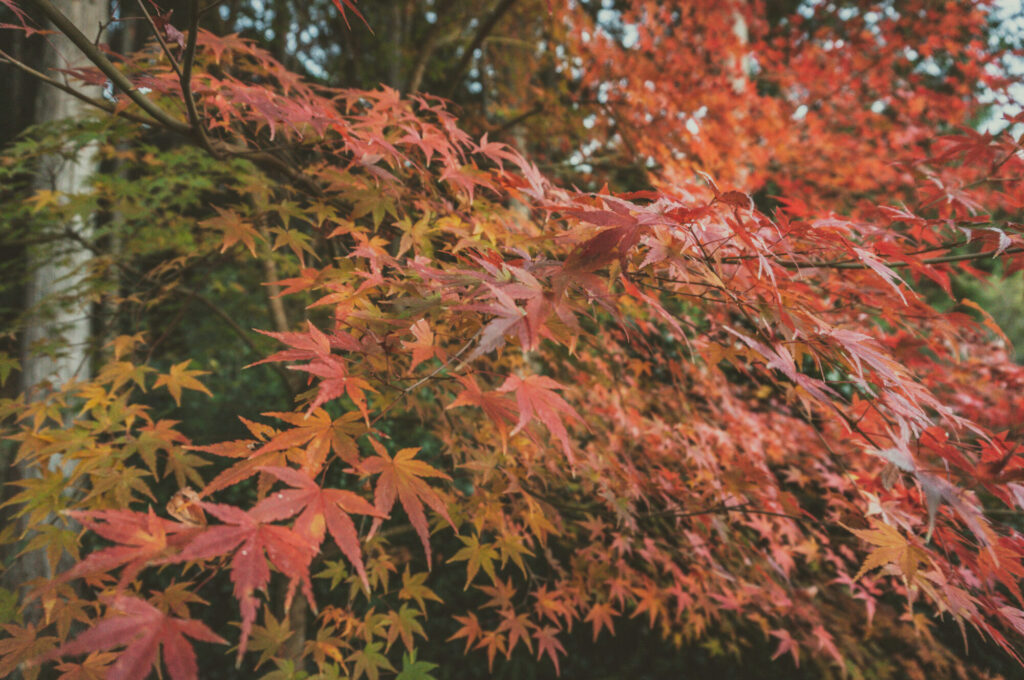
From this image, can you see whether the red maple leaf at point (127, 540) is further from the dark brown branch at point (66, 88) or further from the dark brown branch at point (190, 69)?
the dark brown branch at point (66, 88)

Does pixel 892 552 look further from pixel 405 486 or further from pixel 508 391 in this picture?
pixel 405 486

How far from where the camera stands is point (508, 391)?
871 millimetres

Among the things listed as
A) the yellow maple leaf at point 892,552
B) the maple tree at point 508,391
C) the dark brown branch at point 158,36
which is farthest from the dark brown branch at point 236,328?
the yellow maple leaf at point 892,552

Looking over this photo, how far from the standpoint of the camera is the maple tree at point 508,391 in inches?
35.2

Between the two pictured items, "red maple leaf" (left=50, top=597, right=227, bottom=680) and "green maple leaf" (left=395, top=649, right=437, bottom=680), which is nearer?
"red maple leaf" (left=50, top=597, right=227, bottom=680)

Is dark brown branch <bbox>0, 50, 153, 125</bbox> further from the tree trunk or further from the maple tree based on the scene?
the tree trunk

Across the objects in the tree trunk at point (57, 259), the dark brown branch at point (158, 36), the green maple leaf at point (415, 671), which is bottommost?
the green maple leaf at point (415, 671)

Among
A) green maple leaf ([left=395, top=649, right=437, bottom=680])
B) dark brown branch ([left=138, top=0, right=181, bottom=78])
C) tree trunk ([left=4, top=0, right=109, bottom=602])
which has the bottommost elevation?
green maple leaf ([left=395, top=649, right=437, bottom=680])

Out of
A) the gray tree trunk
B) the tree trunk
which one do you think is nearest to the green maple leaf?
the tree trunk

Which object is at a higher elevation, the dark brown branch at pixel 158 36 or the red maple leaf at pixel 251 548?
the dark brown branch at pixel 158 36

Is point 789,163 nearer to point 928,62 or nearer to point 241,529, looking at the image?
point 928,62

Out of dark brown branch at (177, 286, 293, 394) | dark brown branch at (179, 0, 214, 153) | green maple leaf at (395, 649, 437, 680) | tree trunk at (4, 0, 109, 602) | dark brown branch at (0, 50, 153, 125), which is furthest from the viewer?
tree trunk at (4, 0, 109, 602)

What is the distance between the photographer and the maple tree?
0.89m

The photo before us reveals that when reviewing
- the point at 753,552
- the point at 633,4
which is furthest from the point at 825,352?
the point at 633,4
